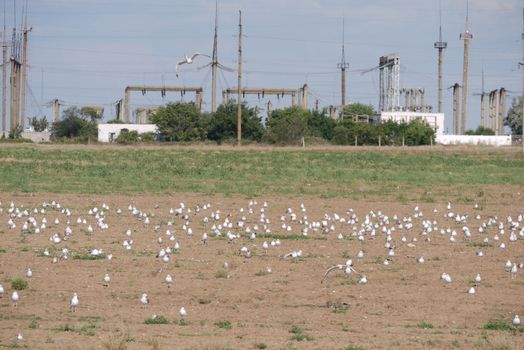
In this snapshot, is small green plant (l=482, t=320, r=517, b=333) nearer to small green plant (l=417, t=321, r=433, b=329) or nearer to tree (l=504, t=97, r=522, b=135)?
small green plant (l=417, t=321, r=433, b=329)

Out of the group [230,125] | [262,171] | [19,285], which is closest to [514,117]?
[230,125]

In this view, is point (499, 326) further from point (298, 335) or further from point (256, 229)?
point (256, 229)

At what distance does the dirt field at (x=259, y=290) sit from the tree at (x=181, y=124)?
76.5 m

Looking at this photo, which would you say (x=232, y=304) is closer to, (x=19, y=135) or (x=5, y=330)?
(x=5, y=330)

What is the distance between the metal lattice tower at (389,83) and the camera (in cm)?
12628

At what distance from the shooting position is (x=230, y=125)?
4141 inches

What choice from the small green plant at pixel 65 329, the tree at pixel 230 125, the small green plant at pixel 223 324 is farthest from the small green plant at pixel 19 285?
the tree at pixel 230 125

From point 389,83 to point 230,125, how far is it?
104 ft

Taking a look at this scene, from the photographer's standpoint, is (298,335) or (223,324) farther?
(223,324)

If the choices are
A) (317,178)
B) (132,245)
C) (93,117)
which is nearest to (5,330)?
(132,245)

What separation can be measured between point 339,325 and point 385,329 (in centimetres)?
74

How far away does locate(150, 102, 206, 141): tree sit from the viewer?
10738 centimetres

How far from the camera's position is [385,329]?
16219 mm

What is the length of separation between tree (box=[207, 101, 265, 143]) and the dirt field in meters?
74.0
